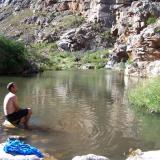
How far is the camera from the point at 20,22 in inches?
7451

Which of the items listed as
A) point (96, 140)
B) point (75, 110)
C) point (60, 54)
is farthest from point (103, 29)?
point (96, 140)

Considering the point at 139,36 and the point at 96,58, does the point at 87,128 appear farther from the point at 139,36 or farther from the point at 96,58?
the point at 96,58

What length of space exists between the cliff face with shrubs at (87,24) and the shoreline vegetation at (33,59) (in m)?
5.17

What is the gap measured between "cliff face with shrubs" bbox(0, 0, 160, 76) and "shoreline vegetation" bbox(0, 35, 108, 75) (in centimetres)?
517

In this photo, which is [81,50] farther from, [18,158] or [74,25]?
[18,158]

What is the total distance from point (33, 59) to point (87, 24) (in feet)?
264

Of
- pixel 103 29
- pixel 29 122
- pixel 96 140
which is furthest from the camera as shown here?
pixel 103 29

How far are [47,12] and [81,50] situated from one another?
4265 cm

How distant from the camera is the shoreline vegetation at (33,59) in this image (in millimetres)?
75312

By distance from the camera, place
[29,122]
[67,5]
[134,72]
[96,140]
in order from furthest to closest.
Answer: [67,5], [134,72], [29,122], [96,140]

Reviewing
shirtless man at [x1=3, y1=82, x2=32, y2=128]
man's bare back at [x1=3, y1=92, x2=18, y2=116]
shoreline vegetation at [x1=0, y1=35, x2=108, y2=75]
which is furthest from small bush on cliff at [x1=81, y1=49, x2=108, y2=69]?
man's bare back at [x1=3, y1=92, x2=18, y2=116]

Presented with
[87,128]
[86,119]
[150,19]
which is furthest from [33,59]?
[87,128]

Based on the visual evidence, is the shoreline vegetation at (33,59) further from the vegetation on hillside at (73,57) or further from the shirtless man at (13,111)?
the shirtless man at (13,111)

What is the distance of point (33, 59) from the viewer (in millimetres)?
86812
